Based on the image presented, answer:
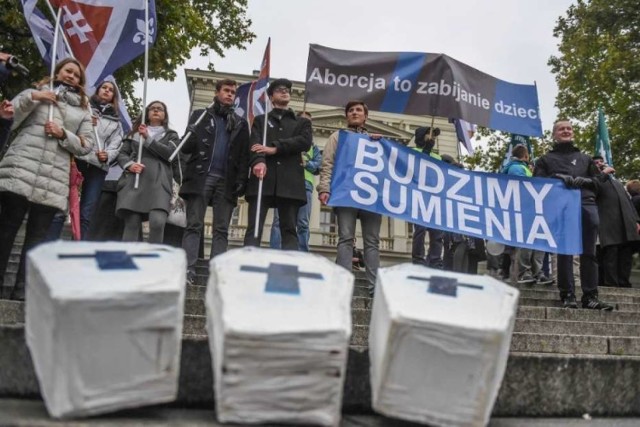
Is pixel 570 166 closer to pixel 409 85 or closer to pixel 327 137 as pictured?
pixel 409 85

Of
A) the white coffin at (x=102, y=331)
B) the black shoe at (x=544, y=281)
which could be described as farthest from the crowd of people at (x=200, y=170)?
the white coffin at (x=102, y=331)

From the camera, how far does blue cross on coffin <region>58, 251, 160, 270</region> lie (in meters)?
2.41

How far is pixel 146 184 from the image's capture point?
551 cm

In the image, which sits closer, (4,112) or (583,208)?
(4,112)

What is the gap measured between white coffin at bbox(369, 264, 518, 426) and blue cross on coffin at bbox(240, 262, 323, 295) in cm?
35

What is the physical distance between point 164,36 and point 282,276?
37.5 ft

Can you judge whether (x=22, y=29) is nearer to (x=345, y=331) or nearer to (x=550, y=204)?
(x=550, y=204)

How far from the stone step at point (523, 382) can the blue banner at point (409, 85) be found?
4105 millimetres

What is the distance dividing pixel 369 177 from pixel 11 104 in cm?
302

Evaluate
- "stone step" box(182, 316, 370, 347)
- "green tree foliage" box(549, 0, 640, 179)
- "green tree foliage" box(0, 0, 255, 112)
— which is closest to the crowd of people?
"stone step" box(182, 316, 370, 347)

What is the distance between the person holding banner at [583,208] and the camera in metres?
6.15

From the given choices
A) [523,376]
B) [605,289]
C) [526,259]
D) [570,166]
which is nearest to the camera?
[523,376]

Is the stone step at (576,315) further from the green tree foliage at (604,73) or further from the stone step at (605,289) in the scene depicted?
the green tree foliage at (604,73)

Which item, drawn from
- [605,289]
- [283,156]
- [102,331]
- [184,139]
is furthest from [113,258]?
[605,289]
